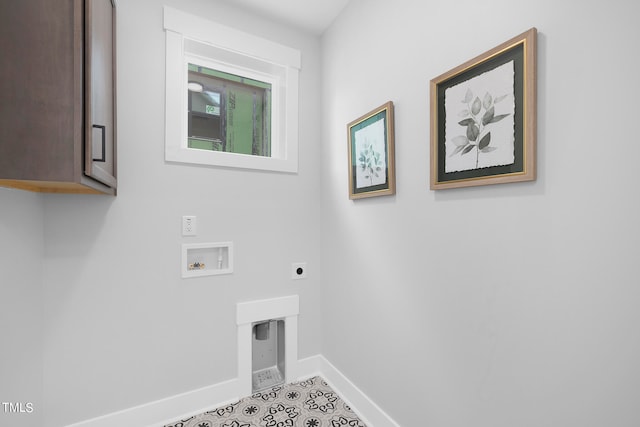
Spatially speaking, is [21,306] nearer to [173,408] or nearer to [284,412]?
[173,408]

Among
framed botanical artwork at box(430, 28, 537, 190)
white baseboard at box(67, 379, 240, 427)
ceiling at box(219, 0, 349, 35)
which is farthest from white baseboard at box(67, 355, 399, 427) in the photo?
ceiling at box(219, 0, 349, 35)

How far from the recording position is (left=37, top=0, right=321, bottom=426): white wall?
4.82ft

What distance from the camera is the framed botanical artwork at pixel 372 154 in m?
1.47

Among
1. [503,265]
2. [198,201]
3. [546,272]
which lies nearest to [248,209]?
[198,201]

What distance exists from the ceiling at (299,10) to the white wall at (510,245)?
0.76 feet

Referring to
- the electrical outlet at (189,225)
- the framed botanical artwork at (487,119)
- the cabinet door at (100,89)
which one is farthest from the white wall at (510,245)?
the cabinet door at (100,89)

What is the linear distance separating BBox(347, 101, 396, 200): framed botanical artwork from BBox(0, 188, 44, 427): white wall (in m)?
1.60

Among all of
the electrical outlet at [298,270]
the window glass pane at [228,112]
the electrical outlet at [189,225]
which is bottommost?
the electrical outlet at [298,270]

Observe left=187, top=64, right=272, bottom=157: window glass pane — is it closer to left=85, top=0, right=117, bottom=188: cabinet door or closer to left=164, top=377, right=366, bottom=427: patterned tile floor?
left=85, top=0, right=117, bottom=188: cabinet door

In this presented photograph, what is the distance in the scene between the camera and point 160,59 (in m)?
1.67

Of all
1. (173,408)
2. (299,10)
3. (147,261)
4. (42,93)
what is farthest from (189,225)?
(299,10)

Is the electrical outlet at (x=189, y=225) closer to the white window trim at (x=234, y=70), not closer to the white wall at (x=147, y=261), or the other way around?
the white wall at (x=147, y=261)

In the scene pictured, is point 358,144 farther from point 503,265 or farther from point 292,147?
point 503,265

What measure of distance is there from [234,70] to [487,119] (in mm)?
1729
